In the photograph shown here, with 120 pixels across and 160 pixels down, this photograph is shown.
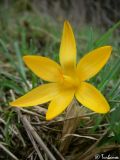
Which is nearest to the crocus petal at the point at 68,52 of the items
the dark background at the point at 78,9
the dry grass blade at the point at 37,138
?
the dry grass blade at the point at 37,138

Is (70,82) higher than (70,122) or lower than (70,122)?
higher

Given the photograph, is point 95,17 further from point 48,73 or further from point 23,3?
point 48,73

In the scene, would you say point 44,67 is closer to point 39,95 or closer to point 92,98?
point 39,95

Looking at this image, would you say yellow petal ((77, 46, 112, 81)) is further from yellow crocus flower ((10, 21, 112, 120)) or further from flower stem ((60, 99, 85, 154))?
flower stem ((60, 99, 85, 154))

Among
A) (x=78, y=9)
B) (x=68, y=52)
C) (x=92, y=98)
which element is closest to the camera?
(x=92, y=98)

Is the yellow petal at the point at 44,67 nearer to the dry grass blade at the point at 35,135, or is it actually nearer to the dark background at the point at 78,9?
the dry grass blade at the point at 35,135

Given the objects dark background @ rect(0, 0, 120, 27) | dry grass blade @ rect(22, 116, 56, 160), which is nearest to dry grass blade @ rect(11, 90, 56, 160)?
dry grass blade @ rect(22, 116, 56, 160)

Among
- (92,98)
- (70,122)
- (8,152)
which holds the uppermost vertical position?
(92,98)

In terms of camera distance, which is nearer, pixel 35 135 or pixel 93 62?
pixel 93 62

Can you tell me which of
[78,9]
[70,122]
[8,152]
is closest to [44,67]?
[70,122]
